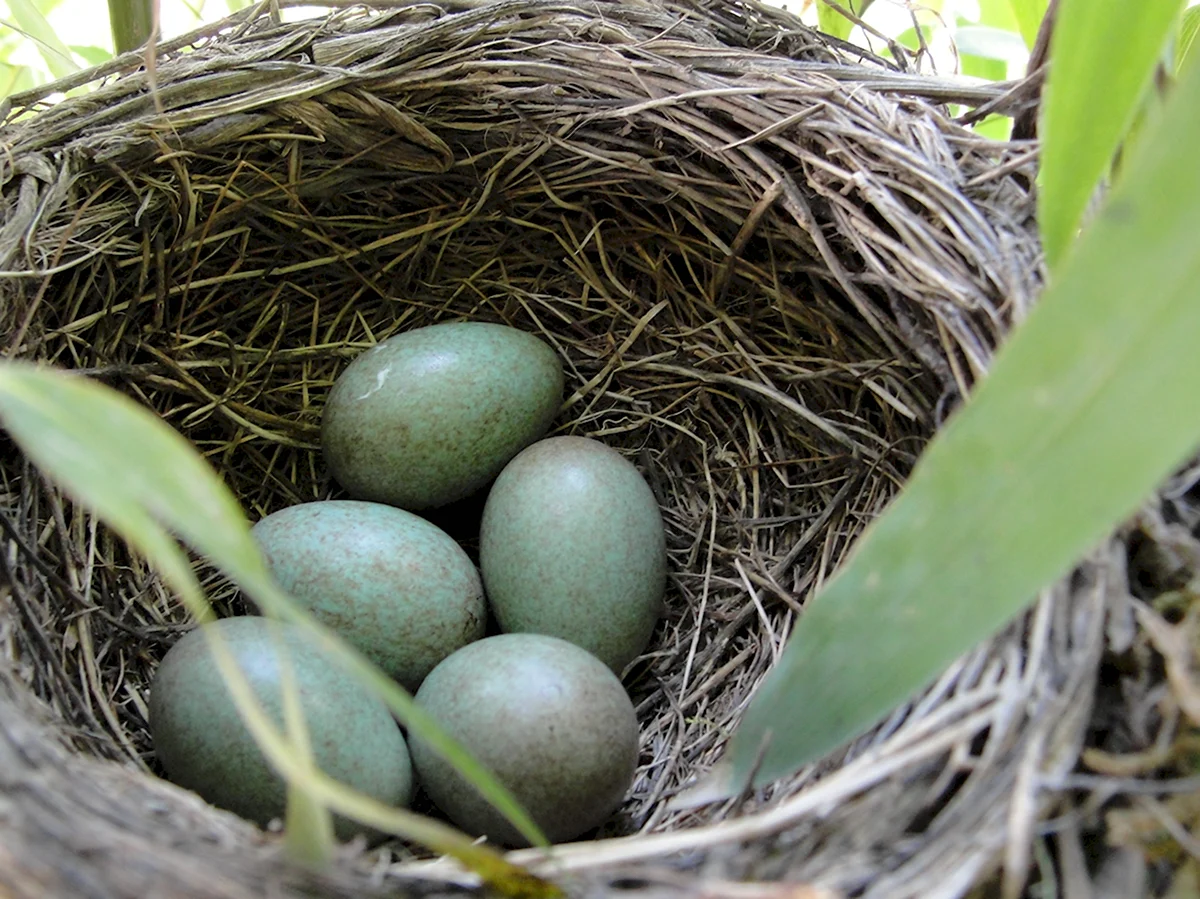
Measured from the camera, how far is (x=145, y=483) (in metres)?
0.44

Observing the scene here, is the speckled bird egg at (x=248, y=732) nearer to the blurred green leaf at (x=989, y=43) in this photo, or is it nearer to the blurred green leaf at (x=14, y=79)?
the blurred green leaf at (x=14, y=79)

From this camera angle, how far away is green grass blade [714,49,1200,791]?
0.50 metres

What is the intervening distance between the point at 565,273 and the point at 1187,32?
729 millimetres

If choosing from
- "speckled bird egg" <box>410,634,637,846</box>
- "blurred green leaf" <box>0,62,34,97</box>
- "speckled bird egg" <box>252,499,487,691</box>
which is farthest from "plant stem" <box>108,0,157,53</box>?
"speckled bird egg" <box>410,634,637,846</box>

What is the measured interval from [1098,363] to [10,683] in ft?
2.47

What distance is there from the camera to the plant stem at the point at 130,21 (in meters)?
1.11

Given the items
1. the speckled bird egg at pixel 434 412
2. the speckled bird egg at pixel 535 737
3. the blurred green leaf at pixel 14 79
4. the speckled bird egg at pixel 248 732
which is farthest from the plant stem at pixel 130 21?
the speckled bird egg at pixel 535 737

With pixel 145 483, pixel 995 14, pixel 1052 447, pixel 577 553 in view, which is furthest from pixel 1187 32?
pixel 145 483

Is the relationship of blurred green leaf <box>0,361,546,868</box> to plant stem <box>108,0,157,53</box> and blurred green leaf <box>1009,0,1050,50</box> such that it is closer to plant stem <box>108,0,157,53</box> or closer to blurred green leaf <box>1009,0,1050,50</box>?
plant stem <box>108,0,157,53</box>

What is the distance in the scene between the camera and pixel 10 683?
0.71 m

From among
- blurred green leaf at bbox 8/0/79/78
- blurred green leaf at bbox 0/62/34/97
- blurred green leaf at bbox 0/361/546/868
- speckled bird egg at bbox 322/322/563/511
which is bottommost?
speckled bird egg at bbox 322/322/563/511

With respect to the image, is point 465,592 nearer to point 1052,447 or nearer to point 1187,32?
point 1052,447

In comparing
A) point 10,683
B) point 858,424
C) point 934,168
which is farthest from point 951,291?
point 10,683

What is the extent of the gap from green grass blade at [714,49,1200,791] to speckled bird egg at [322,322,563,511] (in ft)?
2.10
